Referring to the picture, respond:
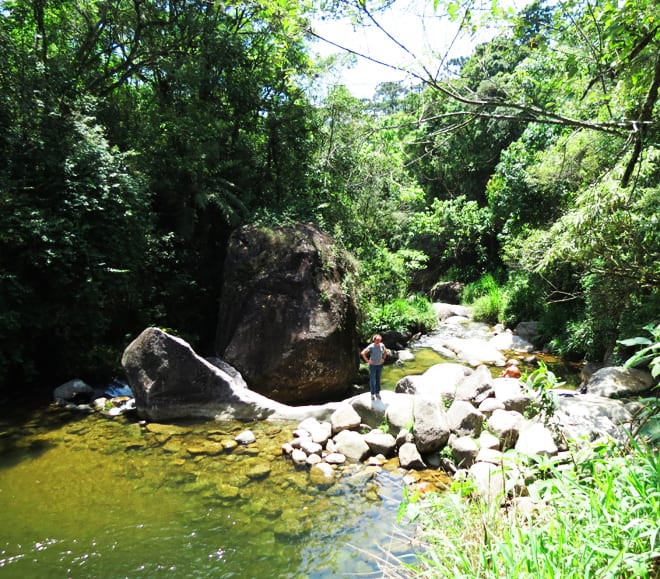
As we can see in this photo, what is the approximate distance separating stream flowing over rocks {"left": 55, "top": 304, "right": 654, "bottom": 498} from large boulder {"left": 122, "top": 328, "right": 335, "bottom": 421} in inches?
0.7

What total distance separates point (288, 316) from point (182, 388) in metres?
2.52

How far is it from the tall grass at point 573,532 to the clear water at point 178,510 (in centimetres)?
67

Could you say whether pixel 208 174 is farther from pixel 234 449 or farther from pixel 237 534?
pixel 237 534

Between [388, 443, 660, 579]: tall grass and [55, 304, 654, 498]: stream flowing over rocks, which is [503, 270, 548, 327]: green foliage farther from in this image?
[388, 443, 660, 579]: tall grass

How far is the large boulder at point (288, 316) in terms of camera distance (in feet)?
29.0

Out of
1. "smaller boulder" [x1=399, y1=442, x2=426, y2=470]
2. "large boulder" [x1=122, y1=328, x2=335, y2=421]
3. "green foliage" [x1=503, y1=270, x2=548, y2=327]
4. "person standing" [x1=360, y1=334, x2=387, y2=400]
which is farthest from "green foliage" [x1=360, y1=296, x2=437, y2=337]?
"smaller boulder" [x1=399, y1=442, x2=426, y2=470]

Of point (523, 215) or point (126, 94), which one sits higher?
point (126, 94)

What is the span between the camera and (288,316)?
30.0 feet

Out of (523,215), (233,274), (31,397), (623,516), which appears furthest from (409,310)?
(623,516)

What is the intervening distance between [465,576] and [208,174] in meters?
11.2

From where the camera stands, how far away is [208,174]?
11.8m

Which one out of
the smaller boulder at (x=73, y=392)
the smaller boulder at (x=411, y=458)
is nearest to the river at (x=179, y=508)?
the smaller boulder at (x=411, y=458)

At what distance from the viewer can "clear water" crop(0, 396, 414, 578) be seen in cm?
419

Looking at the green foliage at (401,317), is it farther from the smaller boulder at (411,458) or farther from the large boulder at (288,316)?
the smaller boulder at (411,458)
